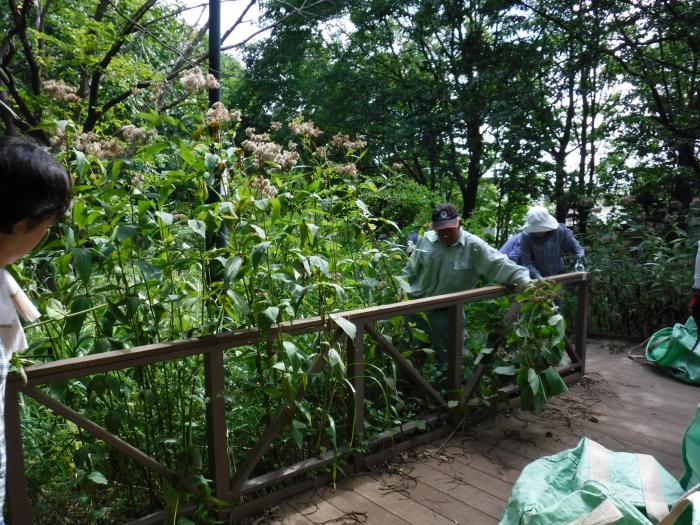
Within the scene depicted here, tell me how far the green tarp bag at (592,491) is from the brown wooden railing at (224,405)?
0.95 m

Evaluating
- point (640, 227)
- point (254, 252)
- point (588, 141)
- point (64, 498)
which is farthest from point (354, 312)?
point (588, 141)

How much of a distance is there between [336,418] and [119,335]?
4.18 feet

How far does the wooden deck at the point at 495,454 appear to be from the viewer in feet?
7.82

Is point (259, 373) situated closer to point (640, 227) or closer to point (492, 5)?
point (640, 227)

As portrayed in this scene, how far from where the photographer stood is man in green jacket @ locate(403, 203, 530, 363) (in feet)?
11.1

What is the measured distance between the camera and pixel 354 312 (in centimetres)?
253

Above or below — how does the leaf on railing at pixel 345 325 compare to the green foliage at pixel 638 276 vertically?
above

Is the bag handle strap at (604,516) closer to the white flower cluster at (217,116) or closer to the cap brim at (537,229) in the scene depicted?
the white flower cluster at (217,116)

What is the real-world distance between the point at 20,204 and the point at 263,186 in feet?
3.98

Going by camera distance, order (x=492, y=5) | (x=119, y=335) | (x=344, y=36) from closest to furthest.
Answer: (x=119, y=335)
(x=492, y=5)
(x=344, y=36)

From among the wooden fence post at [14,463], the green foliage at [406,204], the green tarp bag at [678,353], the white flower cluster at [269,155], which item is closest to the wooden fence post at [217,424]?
the wooden fence post at [14,463]

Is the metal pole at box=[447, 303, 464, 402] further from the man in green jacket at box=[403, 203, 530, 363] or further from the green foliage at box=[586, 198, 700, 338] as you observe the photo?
the green foliage at box=[586, 198, 700, 338]

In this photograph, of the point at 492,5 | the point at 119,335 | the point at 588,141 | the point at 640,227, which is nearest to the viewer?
the point at 119,335

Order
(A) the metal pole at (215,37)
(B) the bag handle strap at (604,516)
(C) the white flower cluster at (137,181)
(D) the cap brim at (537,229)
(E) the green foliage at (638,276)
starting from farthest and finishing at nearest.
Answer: (E) the green foliage at (638,276) < (D) the cap brim at (537,229) < (A) the metal pole at (215,37) < (C) the white flower cluster at (137,181) < (B) the bag handle strap at (604,516)
